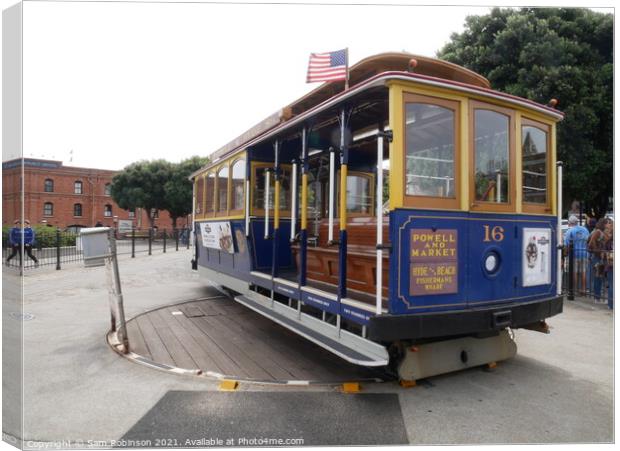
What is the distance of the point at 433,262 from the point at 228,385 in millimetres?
2277

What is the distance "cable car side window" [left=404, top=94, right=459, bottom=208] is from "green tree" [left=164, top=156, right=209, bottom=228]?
2928cm

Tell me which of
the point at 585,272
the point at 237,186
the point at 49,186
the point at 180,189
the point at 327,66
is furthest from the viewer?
the point at 49,186

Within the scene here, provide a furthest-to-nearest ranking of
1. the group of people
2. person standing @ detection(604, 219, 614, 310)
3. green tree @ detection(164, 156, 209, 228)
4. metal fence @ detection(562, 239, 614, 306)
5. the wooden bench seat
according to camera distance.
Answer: green tree @ detection(164, 156, 209, 228), metal fence @ detection(562, 239, 614, 306), the group of people, person standing @ detection(604, 219, 614, 310), the wooden bench seat

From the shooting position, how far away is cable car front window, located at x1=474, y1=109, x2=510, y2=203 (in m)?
4.07

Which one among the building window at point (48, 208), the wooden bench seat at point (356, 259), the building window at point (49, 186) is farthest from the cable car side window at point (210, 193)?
the building window at point (48, 208)

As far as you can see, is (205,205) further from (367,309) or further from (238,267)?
(367,309)

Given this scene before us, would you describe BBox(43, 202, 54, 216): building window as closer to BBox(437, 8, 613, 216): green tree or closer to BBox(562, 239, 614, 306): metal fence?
BBox(437, 8, 613, 216): green tree

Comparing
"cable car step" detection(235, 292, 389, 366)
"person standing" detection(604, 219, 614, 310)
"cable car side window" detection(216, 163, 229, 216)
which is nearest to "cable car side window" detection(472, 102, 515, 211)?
"cable car step" detection(235, 292, 389, 366)

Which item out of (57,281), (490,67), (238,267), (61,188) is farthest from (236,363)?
(61,188)

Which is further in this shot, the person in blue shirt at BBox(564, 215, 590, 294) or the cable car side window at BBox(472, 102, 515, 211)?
the person in blue shirt at BBox(564, 215, 590, 294)

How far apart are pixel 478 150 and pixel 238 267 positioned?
434 cm

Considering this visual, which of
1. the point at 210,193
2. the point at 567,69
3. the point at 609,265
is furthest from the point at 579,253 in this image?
the point at 210,193

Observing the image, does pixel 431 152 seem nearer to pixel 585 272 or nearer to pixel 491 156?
pixel 491 156

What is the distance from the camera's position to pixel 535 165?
4539 mm
